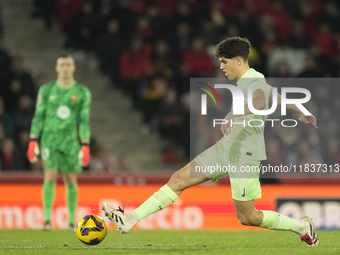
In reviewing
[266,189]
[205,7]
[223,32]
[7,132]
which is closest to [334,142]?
[266,189]

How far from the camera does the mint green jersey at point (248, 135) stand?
5.31 m

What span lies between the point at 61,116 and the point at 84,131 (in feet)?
1.14

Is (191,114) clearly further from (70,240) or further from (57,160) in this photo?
(70,240)

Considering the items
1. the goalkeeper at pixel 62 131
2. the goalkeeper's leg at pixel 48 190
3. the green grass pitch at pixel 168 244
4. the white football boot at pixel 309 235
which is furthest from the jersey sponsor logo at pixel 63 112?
the white football boot at pixel 309 235

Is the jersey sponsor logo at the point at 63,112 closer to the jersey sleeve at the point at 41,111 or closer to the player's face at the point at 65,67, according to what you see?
the jersey sleeve at the point at 41,111

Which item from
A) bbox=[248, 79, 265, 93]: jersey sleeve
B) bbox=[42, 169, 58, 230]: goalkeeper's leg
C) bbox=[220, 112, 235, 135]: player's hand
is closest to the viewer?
bbox=[220, 112, 235, 135]: player's hand

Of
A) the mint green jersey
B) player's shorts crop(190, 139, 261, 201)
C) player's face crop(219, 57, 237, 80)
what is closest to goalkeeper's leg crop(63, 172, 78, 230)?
player's shorts crop(190, 139, 261, 201)

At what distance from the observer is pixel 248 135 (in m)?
5.42

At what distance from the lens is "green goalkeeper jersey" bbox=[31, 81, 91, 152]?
25.4ft

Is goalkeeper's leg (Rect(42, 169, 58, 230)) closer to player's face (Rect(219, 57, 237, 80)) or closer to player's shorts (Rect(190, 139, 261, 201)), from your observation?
player's shorts (Rect(190, 139, 261, 201))

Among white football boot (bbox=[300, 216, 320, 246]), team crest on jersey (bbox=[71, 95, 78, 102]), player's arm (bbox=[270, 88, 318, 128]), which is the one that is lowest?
white football boot (bbox=[300, 216, 320, 246])

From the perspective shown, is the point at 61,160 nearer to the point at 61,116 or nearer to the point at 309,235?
the point at 61,116

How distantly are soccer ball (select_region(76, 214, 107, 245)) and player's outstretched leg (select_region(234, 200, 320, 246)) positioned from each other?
1259 mm

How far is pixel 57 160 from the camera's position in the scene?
7727mm
